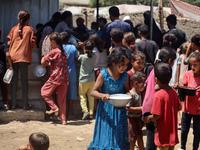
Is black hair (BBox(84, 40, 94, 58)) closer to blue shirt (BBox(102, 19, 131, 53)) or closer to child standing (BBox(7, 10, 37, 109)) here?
blue shirt (BBox(102, 19, 131, 53))

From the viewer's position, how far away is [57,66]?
21.6 ft

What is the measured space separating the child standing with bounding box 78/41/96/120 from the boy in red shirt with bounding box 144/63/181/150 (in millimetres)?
3206

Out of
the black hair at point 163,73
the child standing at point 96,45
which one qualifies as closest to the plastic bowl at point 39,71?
the child standing at point 96,45

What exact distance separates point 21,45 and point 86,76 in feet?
4.65

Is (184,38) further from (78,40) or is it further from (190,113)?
(190,113)

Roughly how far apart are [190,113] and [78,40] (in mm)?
3225

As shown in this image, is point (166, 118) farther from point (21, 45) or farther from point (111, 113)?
point (21, 45)

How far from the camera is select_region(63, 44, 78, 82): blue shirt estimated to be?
693 centimetres

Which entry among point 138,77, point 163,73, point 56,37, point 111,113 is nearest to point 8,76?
point 56,37

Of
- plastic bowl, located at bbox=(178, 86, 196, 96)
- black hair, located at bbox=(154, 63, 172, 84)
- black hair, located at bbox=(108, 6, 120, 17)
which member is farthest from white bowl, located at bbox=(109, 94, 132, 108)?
black hair, located at bbox=(108, 6, 120, 17)

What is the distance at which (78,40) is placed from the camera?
24.0ft

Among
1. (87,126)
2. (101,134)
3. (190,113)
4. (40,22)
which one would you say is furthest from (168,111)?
(40,22)

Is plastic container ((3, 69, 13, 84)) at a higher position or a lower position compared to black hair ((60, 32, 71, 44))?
lower

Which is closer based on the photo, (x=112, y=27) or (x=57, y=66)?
(x=57, y=66)
